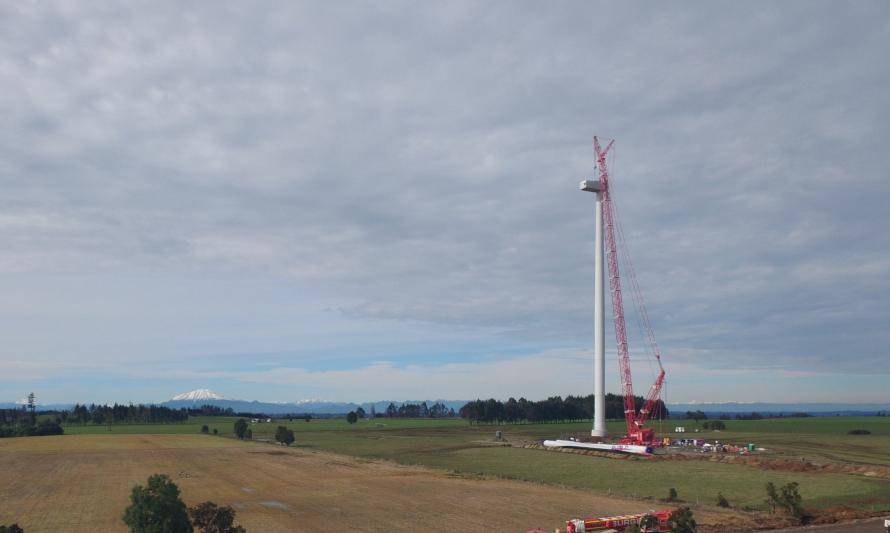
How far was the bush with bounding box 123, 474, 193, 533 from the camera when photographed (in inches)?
1804

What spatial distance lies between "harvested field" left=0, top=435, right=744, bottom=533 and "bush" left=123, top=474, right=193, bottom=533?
19.2 m

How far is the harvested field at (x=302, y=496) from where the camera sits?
67.1 meters

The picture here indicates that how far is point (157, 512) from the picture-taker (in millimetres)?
45875

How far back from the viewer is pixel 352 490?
90250mm

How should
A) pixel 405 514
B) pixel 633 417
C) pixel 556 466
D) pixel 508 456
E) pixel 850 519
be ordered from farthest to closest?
pixel 633 417 < pixel 508 456 < pixel 556 466 < pixel 405 514 < pixel 850 519

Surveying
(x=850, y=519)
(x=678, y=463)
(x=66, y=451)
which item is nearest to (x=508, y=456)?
(x=678, y=463)

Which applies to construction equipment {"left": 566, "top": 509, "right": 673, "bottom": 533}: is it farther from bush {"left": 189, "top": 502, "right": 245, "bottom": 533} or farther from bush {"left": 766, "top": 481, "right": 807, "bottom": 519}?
bush {"left": 189, "top": 502, "right": 245, "bottom": 533}

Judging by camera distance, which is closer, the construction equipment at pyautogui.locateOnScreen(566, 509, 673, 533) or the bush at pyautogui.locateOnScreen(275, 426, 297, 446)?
the construction equipment at pyautogui.locateOnScreen(566, 509, 673, 533)

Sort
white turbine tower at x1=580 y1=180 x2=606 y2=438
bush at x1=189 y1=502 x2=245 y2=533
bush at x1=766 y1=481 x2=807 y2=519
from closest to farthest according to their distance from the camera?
1. bush at x1=189 y1=502 x2=245 y2=533
2. bush at x1=766 y1=481 x2=807 y2=519
3. white turbine tower at x1=580 y1=180 x2=606 y2=438

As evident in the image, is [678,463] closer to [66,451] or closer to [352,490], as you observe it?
[352,490]

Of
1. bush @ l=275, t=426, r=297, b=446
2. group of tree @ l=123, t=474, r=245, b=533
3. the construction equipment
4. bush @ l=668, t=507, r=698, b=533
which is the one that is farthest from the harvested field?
bush @ l=275, t=426, r=297, b=446

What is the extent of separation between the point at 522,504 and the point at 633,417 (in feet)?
322

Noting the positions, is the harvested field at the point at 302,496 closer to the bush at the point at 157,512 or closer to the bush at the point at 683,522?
the bush at the point at 683,522

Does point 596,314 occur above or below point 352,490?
above
